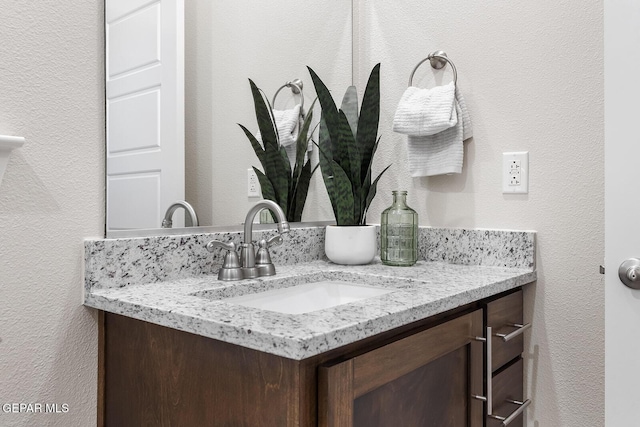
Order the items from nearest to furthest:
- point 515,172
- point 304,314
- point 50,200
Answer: point 304,314, point 50,200, point 515,172

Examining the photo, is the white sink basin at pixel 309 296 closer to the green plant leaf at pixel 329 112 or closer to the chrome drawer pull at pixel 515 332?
the chrome drawer pull at pixel 515 332

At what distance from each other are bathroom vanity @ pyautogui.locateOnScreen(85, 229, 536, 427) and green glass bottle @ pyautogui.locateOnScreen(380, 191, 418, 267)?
15 centimetres

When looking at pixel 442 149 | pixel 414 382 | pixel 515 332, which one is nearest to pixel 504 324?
pixel 515 332

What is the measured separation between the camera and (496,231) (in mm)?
1345

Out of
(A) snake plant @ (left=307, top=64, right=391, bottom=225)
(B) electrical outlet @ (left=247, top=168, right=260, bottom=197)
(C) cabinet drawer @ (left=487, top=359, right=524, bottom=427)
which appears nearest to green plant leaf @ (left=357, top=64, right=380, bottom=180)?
(A) snake plant @ (left=307, top=64, right=391, bottom=225)

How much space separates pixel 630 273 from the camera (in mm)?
984

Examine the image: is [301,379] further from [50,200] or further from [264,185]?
[264,185]

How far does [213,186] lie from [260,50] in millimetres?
437

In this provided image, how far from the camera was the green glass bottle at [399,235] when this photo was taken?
1.37 meters

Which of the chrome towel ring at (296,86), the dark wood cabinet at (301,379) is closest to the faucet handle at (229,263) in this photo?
the dark wood cabinet at (301,379)

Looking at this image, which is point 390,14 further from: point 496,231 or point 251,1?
point 496,231

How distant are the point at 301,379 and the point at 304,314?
0.13 metres

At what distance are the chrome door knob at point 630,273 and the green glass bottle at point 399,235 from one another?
1.72 ft

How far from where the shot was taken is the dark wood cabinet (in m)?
0.68
